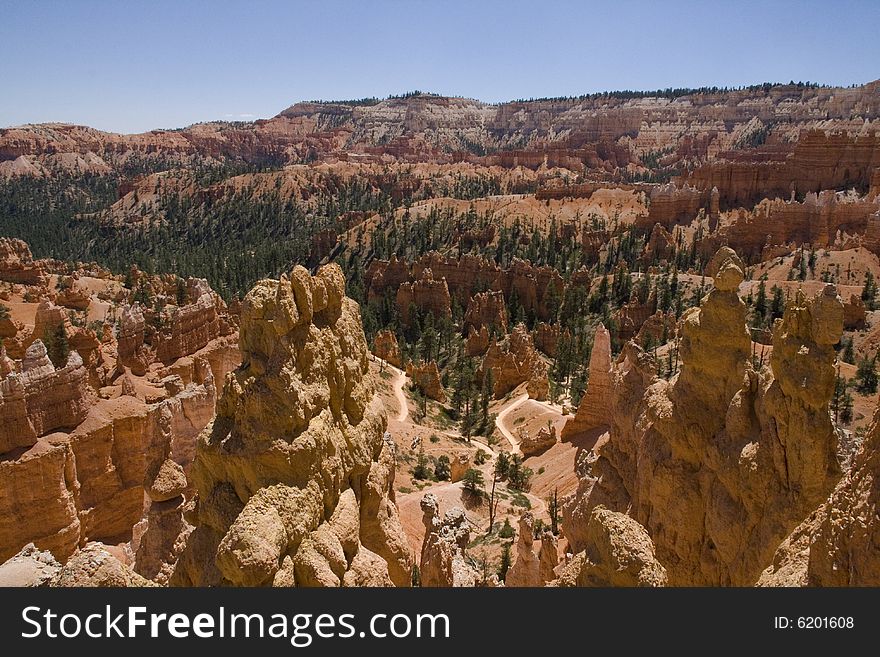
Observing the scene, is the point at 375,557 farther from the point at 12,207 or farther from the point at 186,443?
the point at 12,207

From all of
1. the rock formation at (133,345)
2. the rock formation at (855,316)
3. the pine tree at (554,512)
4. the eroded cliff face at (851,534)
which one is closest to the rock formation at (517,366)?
the pine tree at (554,512)

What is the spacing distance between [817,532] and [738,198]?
107 meters

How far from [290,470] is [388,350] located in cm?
4725

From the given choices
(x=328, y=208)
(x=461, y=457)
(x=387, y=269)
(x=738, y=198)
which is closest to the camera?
(x=461, y=457)

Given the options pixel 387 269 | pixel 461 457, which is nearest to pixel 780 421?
pixel 461 457

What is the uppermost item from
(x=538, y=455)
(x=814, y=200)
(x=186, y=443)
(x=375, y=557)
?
(x=814, y=200)

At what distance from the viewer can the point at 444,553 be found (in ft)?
46.1

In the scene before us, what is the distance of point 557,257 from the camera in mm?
90750

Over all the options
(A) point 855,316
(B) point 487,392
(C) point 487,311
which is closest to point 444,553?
(B) point 487,392

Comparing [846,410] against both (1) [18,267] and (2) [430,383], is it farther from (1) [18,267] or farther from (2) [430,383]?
(1) [18,267]

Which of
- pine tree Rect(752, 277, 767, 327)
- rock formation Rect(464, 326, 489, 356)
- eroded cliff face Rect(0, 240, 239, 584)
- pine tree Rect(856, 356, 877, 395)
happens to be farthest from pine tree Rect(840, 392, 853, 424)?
eroded cliff face Rect(0, 240, 239, 584)

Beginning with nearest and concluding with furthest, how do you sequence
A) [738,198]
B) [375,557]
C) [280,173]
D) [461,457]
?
[375,557] < [461,457] < [738,198] < [280,173]

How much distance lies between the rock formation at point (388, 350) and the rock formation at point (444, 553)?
3905 centimetres

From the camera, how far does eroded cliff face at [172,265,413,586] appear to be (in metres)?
9.45
